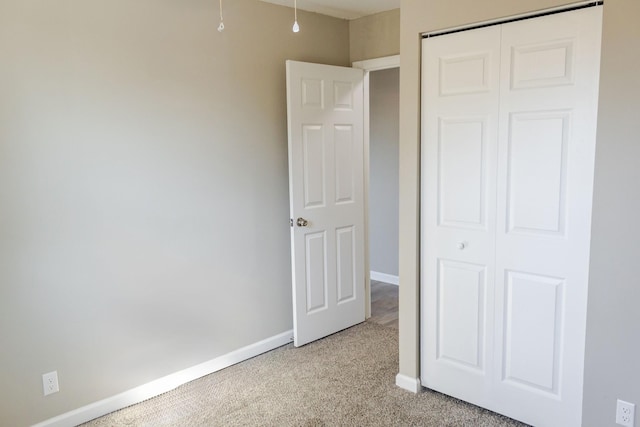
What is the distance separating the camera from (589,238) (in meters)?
2.17

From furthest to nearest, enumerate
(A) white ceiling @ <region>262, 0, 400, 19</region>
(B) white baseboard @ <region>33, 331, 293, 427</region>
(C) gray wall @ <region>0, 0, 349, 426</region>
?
(A) white ceiling @ <region>262, 0, 400, 19</region> < (B) white baseboard @ <region>33, 331, 293, 427</region> < (C) gray wall @ <region>0, 0, 349, 426</region>

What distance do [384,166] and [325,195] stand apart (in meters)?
1.62

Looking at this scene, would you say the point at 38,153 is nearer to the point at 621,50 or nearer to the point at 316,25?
the point at 316,25

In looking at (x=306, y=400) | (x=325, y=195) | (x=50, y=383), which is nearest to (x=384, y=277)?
(x=325, y=195)

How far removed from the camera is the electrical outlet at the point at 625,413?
211cm

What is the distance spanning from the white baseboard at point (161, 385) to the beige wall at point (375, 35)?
2257mm

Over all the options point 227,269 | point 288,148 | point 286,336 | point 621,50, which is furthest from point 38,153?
point 621,50

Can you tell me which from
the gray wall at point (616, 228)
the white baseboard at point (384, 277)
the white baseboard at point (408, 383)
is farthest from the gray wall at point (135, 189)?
the gray wall at point (616, 228)

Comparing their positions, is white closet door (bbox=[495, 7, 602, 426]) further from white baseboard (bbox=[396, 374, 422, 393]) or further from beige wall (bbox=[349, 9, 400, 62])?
beige wall (bbox=[349, 9, 400, 62])

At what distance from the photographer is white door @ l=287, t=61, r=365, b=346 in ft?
11.2

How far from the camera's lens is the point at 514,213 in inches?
95.1

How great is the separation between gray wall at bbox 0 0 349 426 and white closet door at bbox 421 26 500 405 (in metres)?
1.21

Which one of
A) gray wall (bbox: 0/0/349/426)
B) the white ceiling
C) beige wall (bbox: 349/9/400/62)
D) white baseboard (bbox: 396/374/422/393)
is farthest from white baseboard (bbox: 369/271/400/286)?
the white ceiling

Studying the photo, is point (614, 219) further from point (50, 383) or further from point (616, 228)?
point (50, 383)
